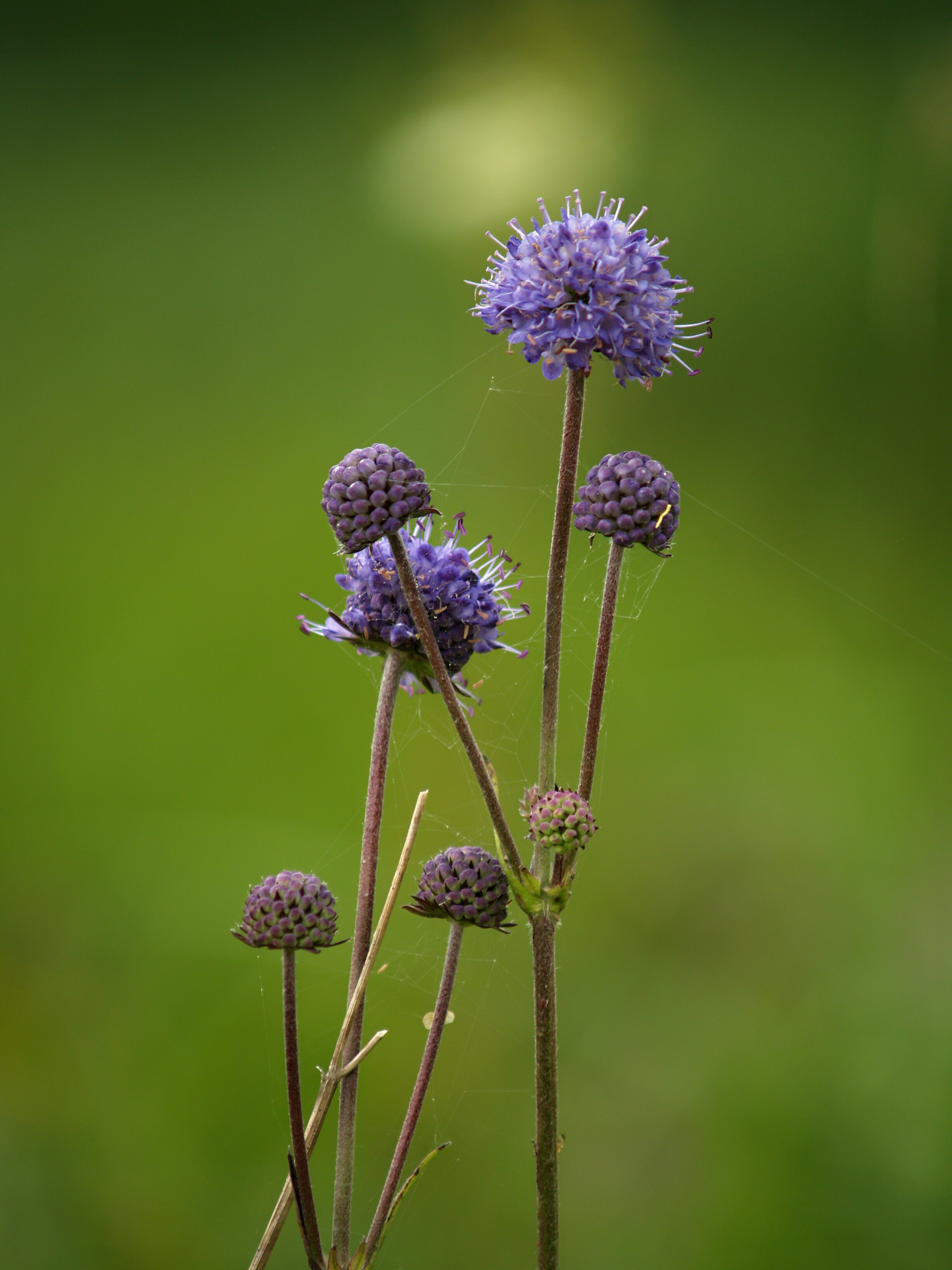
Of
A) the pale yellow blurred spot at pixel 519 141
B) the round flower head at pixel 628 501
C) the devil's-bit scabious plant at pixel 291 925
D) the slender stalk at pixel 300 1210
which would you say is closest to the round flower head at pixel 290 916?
the devil's-bit scabious plant at pixel 291 925

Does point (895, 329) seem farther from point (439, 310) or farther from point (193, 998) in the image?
point (193, 998)

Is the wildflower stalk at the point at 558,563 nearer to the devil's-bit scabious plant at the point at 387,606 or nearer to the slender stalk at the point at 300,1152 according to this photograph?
the devil's-bit scabious plant at the point at 387,606

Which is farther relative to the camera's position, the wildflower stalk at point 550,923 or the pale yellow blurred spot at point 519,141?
the pale yellow blurred spot at point 519,141

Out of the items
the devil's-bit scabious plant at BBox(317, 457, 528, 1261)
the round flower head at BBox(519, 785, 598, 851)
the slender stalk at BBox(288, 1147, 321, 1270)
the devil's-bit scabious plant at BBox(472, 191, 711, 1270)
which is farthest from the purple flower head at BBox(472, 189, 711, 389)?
the slender stalk at BBox(288, 1147, 321, 1270)

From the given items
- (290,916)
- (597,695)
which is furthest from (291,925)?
(597,695)

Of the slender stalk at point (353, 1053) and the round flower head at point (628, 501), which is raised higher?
the round flower head at point (628, 501)

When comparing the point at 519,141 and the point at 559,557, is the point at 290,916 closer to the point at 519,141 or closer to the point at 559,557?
the point at 559,557
